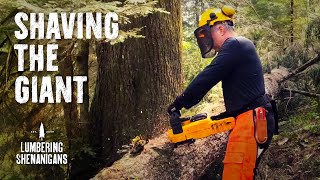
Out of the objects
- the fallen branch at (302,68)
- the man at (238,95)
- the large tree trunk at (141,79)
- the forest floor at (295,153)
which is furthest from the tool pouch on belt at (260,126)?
the fallen branch at (302,68)

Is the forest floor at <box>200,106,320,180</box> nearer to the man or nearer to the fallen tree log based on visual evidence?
the fallen tree log

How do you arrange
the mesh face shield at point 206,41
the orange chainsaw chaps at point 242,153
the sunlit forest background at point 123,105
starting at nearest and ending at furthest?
1. the orange chainsaw chaps at point 242,153
2. the mesh face shield at point 206,41
3. the sunlit forest background at point 123,105

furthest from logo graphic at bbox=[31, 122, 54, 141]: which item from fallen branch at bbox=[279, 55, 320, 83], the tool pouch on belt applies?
fallen branch at bbox=[279, 55, 320, 83]

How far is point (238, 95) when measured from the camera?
3822 mm

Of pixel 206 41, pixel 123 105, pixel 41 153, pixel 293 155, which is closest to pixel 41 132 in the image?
pixel 41 153

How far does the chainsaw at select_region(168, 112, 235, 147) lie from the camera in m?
3.82

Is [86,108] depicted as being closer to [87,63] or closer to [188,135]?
[87,63]

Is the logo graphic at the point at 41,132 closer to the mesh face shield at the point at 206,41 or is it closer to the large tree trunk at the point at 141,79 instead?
the large tree trunk at the point at 141,79

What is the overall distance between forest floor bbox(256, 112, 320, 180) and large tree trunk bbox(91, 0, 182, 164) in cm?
129

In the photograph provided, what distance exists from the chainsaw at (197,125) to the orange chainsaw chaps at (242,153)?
0.44ft

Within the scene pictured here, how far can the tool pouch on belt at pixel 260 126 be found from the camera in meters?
3.69

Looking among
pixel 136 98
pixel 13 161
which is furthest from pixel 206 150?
pixel 13 161

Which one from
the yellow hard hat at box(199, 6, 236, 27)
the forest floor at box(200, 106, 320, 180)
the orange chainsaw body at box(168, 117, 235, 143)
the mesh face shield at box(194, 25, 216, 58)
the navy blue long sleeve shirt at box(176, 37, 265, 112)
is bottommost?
the forest floor at box(200, 106, 320, 180)

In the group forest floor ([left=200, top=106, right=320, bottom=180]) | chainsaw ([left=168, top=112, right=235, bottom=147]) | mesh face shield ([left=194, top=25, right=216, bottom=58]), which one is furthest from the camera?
forest floor ([left=200, top=106, right=320, bottom=180])
